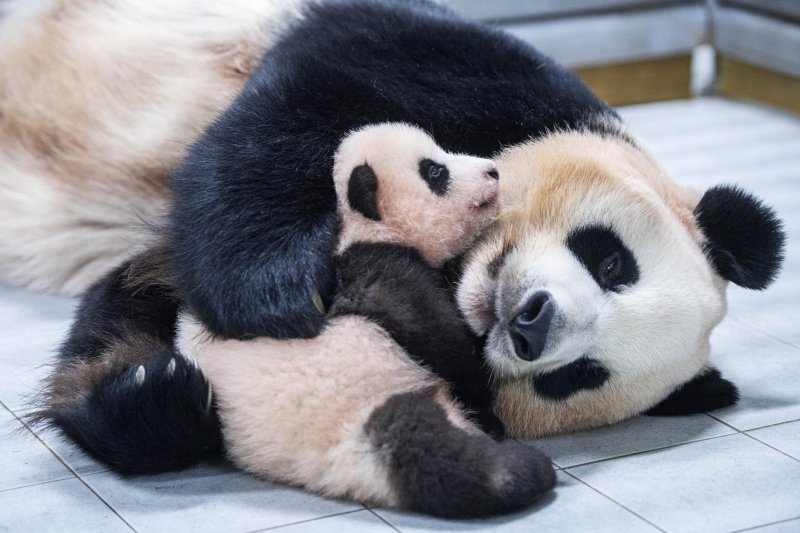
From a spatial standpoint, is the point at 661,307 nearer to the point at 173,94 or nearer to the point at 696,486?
the point at 696,486

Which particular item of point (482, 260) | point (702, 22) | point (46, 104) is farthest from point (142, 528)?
point (702, 22)

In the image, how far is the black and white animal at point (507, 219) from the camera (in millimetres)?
2121

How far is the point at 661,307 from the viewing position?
7.18ft

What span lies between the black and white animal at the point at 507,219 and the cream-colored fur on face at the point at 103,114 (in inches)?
3.6

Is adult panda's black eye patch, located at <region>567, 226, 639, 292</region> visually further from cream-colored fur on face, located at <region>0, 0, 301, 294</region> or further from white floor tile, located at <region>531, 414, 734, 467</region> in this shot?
cream-colored fur on face, located at <region>0, 0, 301, 294</region>

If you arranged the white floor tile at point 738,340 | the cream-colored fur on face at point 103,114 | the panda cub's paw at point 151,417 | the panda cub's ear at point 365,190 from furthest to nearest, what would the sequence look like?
the cream-colored fur on face at point 103,114 < the white floor tile at point 738,340 < the panda cub's ear at point 365,190 < the panda cub's paw at point 151,417

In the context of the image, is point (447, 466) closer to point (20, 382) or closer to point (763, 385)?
point (763, 385)

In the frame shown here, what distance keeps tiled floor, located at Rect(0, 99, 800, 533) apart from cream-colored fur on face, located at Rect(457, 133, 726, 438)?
0.29ft

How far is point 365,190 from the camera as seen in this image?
83.7 inches

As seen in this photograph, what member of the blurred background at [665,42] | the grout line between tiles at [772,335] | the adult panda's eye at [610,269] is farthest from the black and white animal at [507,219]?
the blurred background at [665,42]

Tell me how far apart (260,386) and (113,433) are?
0.27 metres

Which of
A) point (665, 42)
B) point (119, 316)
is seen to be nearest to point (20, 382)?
point (119, 316)

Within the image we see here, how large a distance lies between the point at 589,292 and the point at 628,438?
33cm

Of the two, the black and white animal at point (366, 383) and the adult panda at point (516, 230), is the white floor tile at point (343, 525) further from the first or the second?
the adult panda at point (516, 230)
